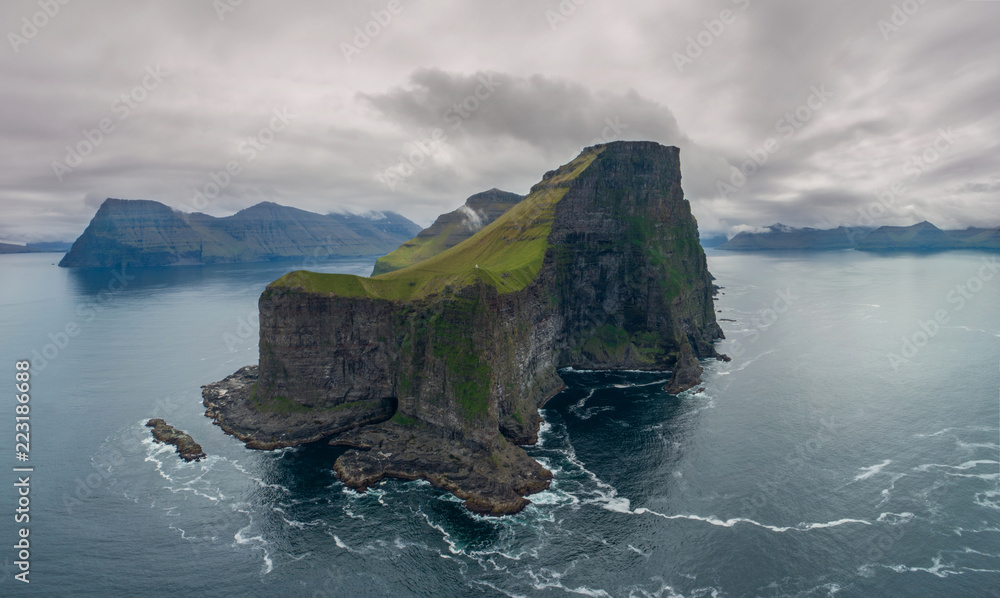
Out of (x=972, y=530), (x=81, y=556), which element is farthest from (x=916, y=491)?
(x=81, y=556)

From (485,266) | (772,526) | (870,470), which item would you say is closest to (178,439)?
(485,266)

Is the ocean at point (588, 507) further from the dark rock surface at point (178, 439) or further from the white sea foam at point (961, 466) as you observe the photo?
the dark rock surface at point (178, 439)

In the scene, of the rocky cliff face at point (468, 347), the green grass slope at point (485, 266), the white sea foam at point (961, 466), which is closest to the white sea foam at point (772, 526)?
the white sea foam at point (961, 466)

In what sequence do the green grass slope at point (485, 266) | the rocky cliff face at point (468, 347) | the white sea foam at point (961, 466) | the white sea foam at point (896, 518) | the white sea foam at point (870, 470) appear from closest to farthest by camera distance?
the white sea foam at point (896, 518)
the white sea foam at point (870, 470)
the white sea foam at point (961, 466)
the rocky cliff face at point (468, 347)
the green grass slope at point (485, 266)

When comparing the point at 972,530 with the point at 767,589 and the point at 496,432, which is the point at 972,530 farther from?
the point at 496,432

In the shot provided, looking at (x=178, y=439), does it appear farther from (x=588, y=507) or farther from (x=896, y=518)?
(x=896, y=518)

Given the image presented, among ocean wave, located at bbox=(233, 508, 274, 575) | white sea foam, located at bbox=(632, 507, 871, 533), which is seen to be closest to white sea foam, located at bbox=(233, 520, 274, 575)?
ocean wave, located at bbox=(233, 508, 274, 575)
